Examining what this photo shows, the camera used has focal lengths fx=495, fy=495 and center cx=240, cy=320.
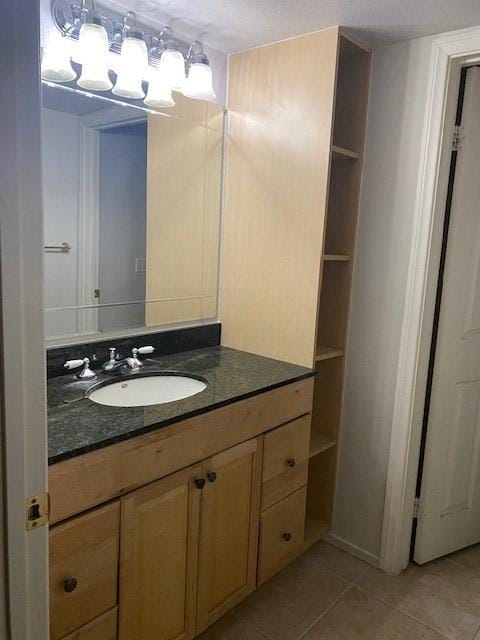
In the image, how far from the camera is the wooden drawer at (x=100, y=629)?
1.22 meters

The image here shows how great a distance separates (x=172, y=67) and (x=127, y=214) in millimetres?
543

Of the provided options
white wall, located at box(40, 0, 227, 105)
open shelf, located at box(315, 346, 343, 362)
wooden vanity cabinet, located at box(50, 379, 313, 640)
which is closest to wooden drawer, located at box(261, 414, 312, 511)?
wooden vanity cabinet, located at box(50, 379, 313, 640)

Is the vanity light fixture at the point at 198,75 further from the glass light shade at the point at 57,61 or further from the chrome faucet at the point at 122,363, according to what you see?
the chrome faucet at the point at 122,363

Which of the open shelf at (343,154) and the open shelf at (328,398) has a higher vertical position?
the open shelf at (343,154)

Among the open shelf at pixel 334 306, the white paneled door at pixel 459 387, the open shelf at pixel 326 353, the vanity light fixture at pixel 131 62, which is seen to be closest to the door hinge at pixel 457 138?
the white paneled door at pixel 459 387

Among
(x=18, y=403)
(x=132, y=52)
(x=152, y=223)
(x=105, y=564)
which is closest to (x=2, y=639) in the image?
(x=18, y=403)

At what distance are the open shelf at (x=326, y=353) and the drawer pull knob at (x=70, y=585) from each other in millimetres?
1143

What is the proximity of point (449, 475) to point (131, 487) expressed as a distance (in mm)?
1471

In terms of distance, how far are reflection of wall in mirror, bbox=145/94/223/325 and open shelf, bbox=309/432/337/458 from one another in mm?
709

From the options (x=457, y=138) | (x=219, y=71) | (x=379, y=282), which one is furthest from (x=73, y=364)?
(x=457, y=138)

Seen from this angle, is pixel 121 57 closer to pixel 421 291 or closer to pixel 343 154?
pixel 343 154

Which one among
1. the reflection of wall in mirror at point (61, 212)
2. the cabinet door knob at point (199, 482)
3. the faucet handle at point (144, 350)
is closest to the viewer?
the cabinet door knob at point (199, 482)

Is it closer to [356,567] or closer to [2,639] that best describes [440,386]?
[356,567]

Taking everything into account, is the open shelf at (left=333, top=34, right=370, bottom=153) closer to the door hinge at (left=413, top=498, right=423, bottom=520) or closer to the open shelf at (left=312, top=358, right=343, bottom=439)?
the open shelf at (left=312, top=358, right=343, bottom=439)
